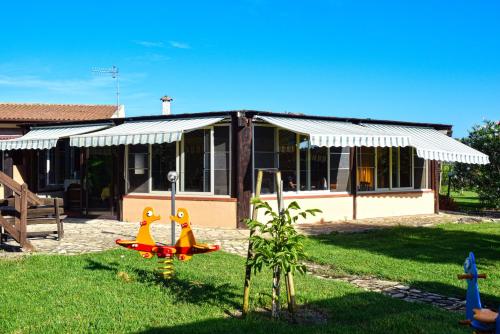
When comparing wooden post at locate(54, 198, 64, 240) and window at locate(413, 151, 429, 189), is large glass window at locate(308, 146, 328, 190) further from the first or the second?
wooden post at locate(54, 198, 64, 240)

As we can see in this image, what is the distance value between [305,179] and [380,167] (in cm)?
374

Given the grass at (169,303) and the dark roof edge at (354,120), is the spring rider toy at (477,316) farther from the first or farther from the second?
the dark roof edge at (354,120)

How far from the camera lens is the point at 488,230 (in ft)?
47.1

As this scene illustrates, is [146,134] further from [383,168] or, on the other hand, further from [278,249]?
[278,249]

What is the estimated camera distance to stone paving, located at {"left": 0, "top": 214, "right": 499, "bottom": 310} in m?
7.41

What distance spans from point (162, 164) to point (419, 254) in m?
8.68

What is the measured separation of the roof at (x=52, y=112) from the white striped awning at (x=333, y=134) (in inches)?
510

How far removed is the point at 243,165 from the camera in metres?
14.5

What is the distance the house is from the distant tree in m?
2.89

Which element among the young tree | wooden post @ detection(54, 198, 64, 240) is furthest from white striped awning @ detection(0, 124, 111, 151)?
the young tree

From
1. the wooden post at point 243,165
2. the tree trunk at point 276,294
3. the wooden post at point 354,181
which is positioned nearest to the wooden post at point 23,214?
the wooden post at point 243,165

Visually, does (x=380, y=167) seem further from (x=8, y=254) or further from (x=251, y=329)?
(x=251, y=329)

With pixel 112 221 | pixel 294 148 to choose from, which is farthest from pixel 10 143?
pixel 294 148

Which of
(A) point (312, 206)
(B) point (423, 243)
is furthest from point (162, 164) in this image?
(B) point (423, 243)
